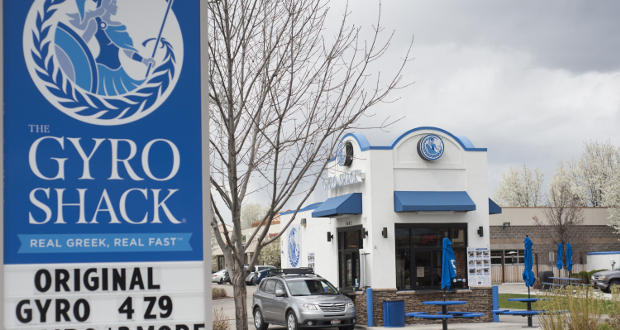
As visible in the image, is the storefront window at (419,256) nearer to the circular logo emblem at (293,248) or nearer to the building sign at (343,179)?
the building sign at (343,179)

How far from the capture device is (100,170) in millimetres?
4223

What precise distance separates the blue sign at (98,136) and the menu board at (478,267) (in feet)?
64.2

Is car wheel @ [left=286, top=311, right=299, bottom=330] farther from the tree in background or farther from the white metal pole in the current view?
the tree in background

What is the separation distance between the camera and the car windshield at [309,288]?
1988 cm

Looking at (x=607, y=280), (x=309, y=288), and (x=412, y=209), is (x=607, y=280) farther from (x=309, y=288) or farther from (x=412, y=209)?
(x=309, y=288)

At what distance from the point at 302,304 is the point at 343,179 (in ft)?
19.6

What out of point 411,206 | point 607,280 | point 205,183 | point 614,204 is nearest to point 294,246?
point 411,206

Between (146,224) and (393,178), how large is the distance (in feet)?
60.9

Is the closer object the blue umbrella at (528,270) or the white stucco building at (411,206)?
the blue umbrella at (528,270)

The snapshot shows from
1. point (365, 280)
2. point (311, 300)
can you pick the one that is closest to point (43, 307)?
point (311, 300)

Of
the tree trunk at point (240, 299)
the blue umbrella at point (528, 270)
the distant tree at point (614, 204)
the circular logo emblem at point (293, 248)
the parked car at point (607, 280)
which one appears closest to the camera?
the tree trunk at point (240, 299)

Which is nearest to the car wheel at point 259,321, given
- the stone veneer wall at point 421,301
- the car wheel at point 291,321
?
the car wheel at point 291,321

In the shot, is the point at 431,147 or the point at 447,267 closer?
the point at 447,267

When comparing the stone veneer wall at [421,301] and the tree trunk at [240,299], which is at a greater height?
the tree trunk at [240,299]
